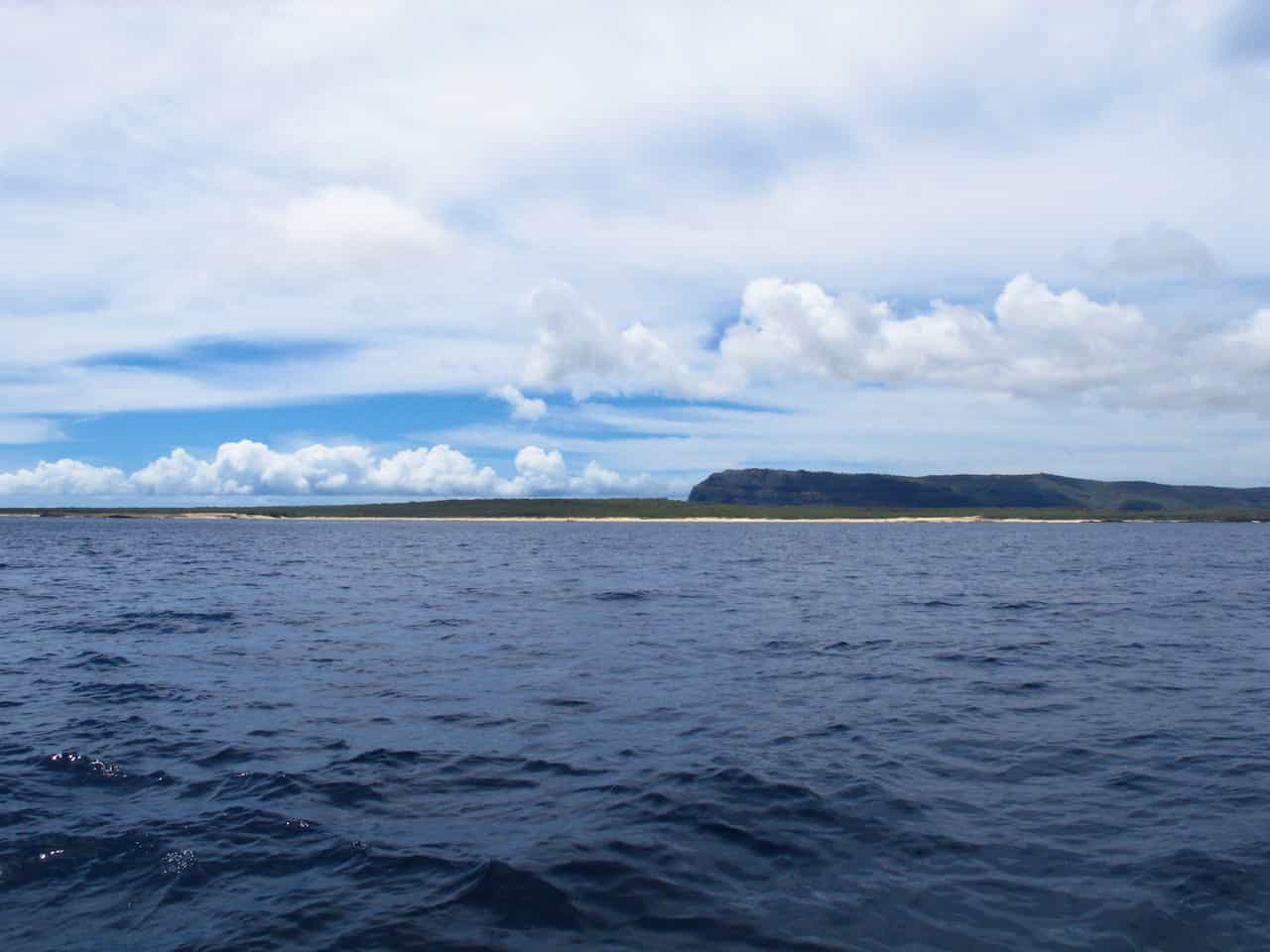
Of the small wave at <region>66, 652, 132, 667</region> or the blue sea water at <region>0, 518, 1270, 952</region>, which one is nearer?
the blue sea water at <region>0, 518, 1270, 952</region>

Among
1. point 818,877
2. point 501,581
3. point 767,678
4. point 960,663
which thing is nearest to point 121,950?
point 818,877

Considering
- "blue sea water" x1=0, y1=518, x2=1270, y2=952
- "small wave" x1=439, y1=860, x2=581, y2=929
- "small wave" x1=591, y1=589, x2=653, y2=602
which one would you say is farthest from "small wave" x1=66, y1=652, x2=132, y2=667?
"small wave" x1=591, y1=589, x2=653, y2=602

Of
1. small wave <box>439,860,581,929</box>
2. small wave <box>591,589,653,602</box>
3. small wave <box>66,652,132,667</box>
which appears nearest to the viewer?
small wave <box>439,860,581,929</box>

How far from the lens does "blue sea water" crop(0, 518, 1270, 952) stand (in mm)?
12492

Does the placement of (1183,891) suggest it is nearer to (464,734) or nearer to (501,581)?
(464,734)

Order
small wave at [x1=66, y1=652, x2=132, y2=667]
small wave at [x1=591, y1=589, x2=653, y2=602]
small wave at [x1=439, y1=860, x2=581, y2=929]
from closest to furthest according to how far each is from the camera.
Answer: small wave at [x1=439, y1=860, x2=581, y2=929] < small wave at [x1=66, y1=652, x2=132, y2=667] < small wave at [x1=591, y1=589, x2=653, y2=602]

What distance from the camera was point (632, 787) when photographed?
59.0 feet

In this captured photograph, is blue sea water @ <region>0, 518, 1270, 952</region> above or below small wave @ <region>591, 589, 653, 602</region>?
above

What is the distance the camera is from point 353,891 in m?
13.2

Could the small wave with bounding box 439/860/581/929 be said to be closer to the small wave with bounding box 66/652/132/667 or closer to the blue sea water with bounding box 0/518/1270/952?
the blue sea water with bounding box 0/518/1270/952

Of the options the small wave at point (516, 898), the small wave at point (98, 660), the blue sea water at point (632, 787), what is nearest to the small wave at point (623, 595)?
the blue sea water at point (632, 787)

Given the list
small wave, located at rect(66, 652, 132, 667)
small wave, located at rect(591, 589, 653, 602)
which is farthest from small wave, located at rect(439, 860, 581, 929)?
small wave, located at rect(591, 589, 653, 602)

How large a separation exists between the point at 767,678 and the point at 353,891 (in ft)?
59.9

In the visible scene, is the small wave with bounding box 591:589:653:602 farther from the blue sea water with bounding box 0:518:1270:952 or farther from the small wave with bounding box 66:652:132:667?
the small wave with bounding box 66:652:132:667
